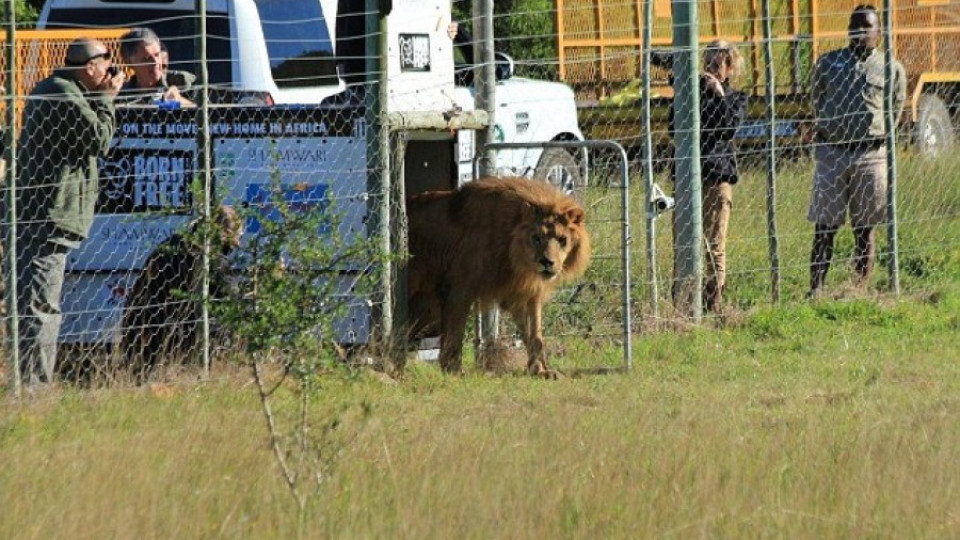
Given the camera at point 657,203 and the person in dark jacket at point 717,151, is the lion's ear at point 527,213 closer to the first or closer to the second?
the camera at point 657,203

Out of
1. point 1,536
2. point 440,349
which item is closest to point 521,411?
point 440,349

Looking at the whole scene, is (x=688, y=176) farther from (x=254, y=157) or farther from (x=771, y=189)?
(x=254, y=157)

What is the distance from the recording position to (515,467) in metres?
7.27

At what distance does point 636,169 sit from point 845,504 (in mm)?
11213

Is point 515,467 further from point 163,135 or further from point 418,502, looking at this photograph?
point 163,135

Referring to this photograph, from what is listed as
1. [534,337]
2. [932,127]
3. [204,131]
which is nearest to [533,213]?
[534,337]

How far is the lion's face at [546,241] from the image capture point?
10.7 meters

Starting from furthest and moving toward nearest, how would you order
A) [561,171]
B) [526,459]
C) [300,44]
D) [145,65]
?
[561,171]
[300,44]
[145,65]
[526,459]

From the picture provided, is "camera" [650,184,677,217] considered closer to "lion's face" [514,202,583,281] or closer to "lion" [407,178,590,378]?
"lion" [407,178,590,378]

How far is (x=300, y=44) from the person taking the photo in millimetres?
13469

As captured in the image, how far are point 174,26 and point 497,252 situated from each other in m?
3.91

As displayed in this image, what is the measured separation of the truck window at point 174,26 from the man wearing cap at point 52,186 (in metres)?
2.38

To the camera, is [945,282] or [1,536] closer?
[1,536]

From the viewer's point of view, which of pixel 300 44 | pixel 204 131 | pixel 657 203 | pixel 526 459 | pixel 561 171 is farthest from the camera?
pixel 561 171
